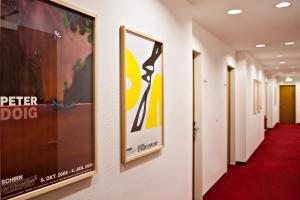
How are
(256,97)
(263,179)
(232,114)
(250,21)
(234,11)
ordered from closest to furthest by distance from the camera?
(234,11) < (250,21) < (263,179) < (232,114) < (256,97)

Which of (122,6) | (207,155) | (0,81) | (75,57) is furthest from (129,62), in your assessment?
(207,155)

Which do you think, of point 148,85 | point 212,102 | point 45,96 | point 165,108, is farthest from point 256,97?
point 45,96

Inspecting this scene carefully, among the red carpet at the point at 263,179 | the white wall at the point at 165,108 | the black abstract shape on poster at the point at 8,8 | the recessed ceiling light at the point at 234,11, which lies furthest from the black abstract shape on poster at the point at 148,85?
the red carpet at the point at 263,179

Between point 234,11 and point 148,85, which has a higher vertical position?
point 234,11

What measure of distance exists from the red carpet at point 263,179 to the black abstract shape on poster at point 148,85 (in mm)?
2619

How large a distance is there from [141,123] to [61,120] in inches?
31.2

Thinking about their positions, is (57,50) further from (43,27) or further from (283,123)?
(283,123)

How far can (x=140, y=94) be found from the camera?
Answer: 6.61 ft

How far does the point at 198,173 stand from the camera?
3975 millimetres

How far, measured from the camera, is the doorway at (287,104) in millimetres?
A: 15514

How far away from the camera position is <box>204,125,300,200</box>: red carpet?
13.8 ft

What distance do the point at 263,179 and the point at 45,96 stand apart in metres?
4.83

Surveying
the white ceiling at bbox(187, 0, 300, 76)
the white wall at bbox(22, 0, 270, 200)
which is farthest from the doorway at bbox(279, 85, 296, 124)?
the white wall at bbox(22, 0, 270, 200)

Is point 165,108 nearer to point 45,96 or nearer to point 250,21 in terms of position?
point 45,96
